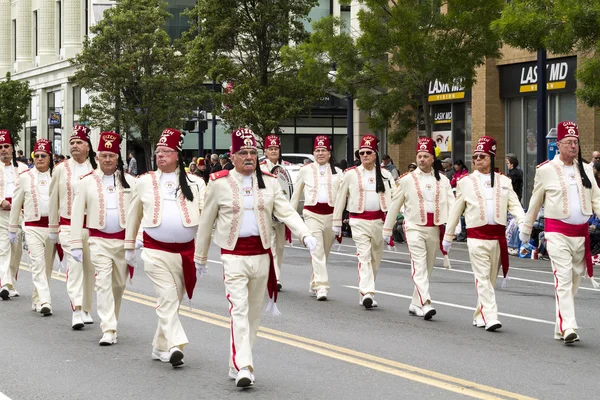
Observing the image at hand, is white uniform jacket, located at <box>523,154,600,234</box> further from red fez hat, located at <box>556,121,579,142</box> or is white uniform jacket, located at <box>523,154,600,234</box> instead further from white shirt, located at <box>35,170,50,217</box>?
white shirt, located at <box>35,170,50,217</box>

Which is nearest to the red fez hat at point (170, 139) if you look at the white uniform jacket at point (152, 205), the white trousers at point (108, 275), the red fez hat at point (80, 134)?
the white uniform jacket at point (152, 205)

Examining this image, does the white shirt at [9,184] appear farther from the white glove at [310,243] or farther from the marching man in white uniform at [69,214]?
the white glove at [310,243]

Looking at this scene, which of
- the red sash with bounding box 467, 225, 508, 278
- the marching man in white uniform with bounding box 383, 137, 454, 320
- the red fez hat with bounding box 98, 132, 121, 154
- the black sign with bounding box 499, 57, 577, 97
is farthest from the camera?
the black sign with bounding box 499, 57, 577, 97

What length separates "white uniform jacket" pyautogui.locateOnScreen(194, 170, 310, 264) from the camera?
8609 millimetres

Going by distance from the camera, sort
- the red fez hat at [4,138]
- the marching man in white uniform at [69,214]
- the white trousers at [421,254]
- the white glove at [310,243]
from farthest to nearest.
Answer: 1. the red fez hat at [4,138]
2. the white trousers at [421,254]
3. the marching man in white uniform at [69,214]
4. the white glove at [310,243]

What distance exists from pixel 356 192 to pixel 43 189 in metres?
3.83

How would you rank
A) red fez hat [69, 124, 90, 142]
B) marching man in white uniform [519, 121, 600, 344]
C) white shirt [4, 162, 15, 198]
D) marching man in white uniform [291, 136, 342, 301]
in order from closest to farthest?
marching man in white uniform [519, 121, 600, 344], red fez hat [69, 124, 90, 142], white shirt [4, 162, 15, 198], marching man in white uniform [291, 136, 342, 301]

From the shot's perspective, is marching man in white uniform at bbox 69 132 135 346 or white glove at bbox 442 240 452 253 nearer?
marching man in white uniform at bbox 69 132 135 346

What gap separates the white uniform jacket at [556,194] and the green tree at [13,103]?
58.7 metres

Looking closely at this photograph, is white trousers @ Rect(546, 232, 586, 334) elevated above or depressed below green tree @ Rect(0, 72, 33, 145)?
below

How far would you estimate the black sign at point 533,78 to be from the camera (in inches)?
1134

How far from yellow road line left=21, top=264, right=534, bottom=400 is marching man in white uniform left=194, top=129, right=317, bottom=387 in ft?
4.13

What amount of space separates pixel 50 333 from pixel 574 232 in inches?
212

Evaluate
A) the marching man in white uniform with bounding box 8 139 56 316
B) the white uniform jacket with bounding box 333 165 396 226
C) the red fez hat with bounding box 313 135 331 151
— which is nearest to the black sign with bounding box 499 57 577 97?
the red fez hat with bounding box 313 135 331 151
